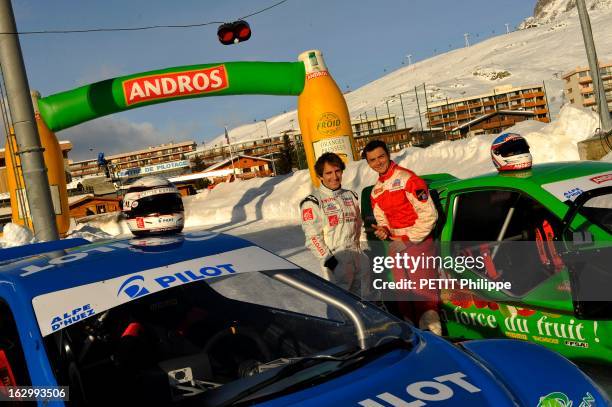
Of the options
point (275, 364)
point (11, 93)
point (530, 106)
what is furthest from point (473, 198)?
point (530, 106)

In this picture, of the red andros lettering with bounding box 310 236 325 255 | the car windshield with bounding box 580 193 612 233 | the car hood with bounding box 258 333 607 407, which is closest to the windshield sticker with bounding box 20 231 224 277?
the car hood with bounding box 258 333 607 407

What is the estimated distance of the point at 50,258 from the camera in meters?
2.85

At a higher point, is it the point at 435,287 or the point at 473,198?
the point at 473,198

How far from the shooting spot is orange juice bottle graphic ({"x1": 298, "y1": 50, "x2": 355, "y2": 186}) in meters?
16.2

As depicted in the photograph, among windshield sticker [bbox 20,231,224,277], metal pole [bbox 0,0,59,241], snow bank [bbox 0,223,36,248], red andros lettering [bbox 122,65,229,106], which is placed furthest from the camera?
red andros lettering [bbox 122,65,229,106]

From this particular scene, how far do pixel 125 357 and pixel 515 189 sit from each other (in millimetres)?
3143

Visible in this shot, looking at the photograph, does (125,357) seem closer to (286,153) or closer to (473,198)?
(473,198)

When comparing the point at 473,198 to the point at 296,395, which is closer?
the point at 296,395

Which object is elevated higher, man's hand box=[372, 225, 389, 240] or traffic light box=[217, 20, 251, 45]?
traffic light box=[217, 20, 251, 45]

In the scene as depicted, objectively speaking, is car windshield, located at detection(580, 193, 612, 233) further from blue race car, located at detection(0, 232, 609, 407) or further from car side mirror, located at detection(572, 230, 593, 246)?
blue race car, located at detection(0, 232, 609, 407)

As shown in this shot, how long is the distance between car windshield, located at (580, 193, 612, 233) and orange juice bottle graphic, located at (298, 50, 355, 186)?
11545 millimetres

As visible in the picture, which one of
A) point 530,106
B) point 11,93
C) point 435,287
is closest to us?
point 435,287

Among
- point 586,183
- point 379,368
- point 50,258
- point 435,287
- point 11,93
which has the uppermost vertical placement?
point 11,93

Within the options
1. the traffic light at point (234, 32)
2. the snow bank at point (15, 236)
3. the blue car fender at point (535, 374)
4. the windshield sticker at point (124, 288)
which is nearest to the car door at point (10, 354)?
the windshield sticker at point (124, 288)
